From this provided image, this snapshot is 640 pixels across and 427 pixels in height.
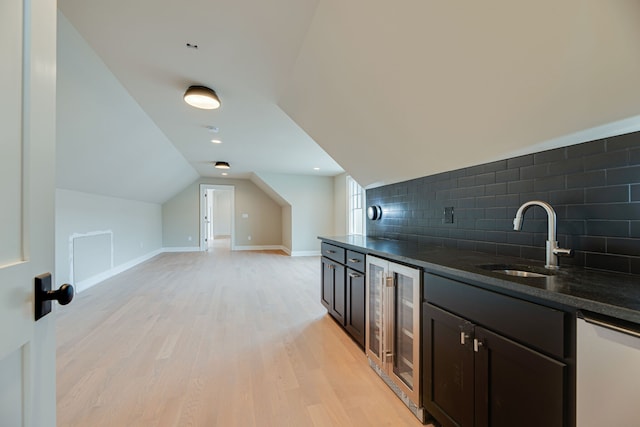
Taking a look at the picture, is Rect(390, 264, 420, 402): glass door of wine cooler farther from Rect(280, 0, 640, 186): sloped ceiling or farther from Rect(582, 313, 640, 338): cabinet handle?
Rect(280, 0, 640, 186): sloped ceiling

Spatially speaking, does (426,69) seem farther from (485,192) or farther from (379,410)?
(379,410)

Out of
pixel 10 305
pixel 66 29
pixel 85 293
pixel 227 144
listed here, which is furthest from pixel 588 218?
pixel 85 293

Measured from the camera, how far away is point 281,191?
23.7ft

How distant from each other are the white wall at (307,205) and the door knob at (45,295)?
21.3 ft

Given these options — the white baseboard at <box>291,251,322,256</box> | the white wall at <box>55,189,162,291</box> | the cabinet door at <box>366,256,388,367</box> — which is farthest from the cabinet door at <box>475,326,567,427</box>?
the white baseboard at <box>291,251,322,256</box>

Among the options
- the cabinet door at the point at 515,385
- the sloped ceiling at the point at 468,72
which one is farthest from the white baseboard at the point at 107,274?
the cabinet door at the point at 515,385

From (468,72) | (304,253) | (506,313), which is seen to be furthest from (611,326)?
(304,253)

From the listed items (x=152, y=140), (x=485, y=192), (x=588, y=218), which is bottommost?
(x=588, y=218)

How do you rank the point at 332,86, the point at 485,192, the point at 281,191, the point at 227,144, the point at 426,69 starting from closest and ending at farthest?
the point at 426,69, the point at 485,192, the point at 332,86, the point at 227,144, the point at 281,191

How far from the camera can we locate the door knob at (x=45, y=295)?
637mm

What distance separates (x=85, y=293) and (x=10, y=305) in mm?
4251

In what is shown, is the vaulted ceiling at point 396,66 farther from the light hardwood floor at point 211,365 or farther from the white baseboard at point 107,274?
the white baseboard at point 107,274

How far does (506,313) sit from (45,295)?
1.42m

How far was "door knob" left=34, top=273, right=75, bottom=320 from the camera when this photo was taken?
637 millimetres
